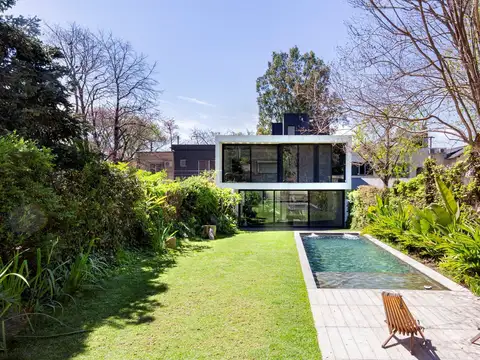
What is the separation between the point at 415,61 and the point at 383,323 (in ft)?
18.9

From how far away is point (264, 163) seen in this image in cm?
1900

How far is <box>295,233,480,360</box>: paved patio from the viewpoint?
11.4ft

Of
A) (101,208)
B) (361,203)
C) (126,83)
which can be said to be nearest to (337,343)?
(101,208)

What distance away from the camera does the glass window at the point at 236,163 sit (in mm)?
18906

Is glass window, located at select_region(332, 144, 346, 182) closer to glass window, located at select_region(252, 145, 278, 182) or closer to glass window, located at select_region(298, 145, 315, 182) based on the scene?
glass window, located at select_region(298, 145, 315, 182)

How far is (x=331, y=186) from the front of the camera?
18.7m

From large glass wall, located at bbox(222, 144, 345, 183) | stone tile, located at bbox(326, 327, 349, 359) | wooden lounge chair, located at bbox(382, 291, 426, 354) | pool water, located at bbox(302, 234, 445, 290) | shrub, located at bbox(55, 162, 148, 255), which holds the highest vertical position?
large glass wall, located at bbox(222, 144, 345, 183)

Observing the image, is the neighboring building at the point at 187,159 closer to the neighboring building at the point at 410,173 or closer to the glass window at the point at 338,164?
the neighboring building at the point at 410,173

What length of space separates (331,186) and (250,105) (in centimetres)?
1987

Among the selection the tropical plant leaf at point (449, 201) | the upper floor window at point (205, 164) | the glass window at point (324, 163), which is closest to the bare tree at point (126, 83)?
the upper floor window at point (205, 164)

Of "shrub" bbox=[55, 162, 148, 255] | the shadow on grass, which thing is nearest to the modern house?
"shrub" bbox=[55, 162, 148, 255]

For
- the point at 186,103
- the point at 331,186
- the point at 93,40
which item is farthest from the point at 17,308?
the point at 186,103

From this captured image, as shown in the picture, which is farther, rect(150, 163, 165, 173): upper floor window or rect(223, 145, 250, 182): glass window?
rect(150, 163, 165, 173): upper floor window

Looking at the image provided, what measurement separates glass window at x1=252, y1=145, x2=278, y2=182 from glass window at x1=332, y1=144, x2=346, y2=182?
3.55 meters
